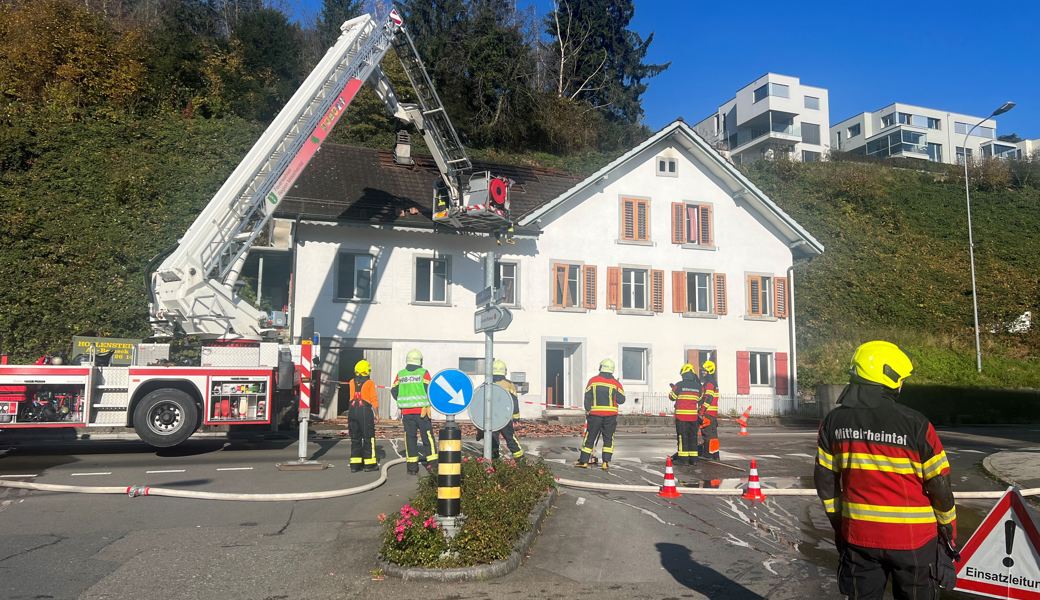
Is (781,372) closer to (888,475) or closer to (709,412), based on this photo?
(709,412)

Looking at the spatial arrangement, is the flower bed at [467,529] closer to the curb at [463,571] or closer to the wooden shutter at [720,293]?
the curb at [463,571]

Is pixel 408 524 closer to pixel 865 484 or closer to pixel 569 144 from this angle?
pixel 865 484

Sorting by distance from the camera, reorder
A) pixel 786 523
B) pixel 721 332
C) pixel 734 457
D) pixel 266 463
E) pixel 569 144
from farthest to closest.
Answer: pixel 569 144, pixel 721 332, pixel 734 457, pixel 266 463, pixel 786 523

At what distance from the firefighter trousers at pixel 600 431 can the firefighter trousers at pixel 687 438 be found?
1.33m

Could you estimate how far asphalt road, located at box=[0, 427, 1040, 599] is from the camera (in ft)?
19.3

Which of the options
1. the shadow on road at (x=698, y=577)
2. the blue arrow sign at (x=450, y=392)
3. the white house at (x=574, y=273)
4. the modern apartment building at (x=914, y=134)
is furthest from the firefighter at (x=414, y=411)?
the modern apartment building at (x=914, y=134)

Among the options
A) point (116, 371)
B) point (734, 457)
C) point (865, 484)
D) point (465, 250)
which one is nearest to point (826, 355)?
point (465, 250)

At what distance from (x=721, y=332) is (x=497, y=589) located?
2182cm

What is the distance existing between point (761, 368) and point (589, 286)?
22.9ft

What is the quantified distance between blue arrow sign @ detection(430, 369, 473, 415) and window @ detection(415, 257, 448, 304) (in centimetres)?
1582

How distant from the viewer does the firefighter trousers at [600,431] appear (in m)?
11.6

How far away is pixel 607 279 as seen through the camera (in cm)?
2547

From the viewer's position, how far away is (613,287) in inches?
1001

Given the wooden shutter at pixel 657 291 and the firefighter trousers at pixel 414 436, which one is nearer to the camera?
the firefighter trousers at pixel 414 436
